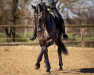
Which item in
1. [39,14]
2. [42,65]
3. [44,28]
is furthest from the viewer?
[42,65]

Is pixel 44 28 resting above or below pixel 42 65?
above

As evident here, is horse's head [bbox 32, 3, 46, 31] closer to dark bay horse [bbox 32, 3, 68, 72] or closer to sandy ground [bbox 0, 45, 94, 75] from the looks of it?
dark bay horse [bbox 32, 3, 68, 72]

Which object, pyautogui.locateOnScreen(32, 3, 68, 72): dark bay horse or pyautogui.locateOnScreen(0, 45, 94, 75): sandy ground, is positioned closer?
pyautogui.locateOnScreen(32, 3, 68, 72): dark bay horse

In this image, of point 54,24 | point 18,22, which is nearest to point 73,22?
point 18,22

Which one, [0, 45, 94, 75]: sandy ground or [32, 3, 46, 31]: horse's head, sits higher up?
[32, 3, 46, 31]: horse's head

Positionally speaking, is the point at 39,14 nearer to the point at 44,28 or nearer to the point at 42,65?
the point at 44,28

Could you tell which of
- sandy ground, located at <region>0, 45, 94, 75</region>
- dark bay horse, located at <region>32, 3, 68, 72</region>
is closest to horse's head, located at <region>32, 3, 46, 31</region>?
dark bay horse, located at <region>32, 3, 68, 72</region>

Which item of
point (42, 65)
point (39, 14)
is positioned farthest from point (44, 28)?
point (42, 65)

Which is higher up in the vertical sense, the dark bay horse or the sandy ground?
the dark bay horse

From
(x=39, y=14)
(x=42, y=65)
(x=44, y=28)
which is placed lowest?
(x=42, y=65)

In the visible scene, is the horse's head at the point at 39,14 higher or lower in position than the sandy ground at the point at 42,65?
higher

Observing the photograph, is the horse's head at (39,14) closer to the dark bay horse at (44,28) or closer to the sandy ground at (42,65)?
the dark bay horse at (44,28)

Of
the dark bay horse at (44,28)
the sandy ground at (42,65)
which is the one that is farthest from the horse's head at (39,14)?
the sandy ground at (42,65)

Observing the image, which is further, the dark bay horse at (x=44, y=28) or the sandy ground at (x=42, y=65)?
the sandy ground at (x=42, y=65)
